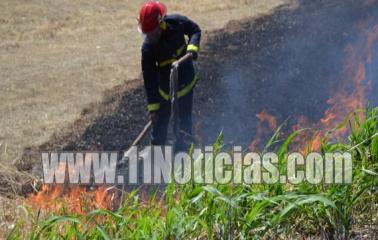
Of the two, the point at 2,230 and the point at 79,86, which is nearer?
the point at 2,230

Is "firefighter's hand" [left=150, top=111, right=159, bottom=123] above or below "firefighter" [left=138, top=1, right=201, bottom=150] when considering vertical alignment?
below

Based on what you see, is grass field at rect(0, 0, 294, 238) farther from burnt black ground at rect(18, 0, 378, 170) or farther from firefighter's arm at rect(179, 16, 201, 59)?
firefighter's arm at rect(179, 16, 201, 59)

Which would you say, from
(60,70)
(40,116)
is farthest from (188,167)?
(60,70)

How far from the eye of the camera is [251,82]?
9.62 meters

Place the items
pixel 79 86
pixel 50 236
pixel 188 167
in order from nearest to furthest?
pixel 50 236, pixel 188 167, pixel 79 86

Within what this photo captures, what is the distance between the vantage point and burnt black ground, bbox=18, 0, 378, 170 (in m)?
8.51

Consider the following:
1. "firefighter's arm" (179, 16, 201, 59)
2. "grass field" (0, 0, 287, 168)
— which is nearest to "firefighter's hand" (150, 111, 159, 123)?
"firefighter's arm" (179, 16, 201, 59)

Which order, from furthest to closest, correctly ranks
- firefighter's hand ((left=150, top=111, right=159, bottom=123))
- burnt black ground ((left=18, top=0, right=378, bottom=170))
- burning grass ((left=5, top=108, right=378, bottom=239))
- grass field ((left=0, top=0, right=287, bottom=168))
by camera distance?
1. grass field ((left=0, top=0, right=287, bottom=168))
2. burnt black ground ((left=18, top=0, right=378, bottom=170))
3. firefighter's hand ((left=150, top=111, right=159, bottom=123))
4. burning grass ((left=5, top=108, right=378, bottom=239))

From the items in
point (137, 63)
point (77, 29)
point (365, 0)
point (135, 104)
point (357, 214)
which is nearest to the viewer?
point (357, 214)

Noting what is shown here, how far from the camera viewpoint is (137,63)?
11586 mm

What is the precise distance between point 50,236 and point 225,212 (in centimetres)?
90

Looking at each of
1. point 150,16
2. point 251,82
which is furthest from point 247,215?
point 251,82

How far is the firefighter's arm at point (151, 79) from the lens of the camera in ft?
23.6

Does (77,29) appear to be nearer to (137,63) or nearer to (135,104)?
(137,63)
